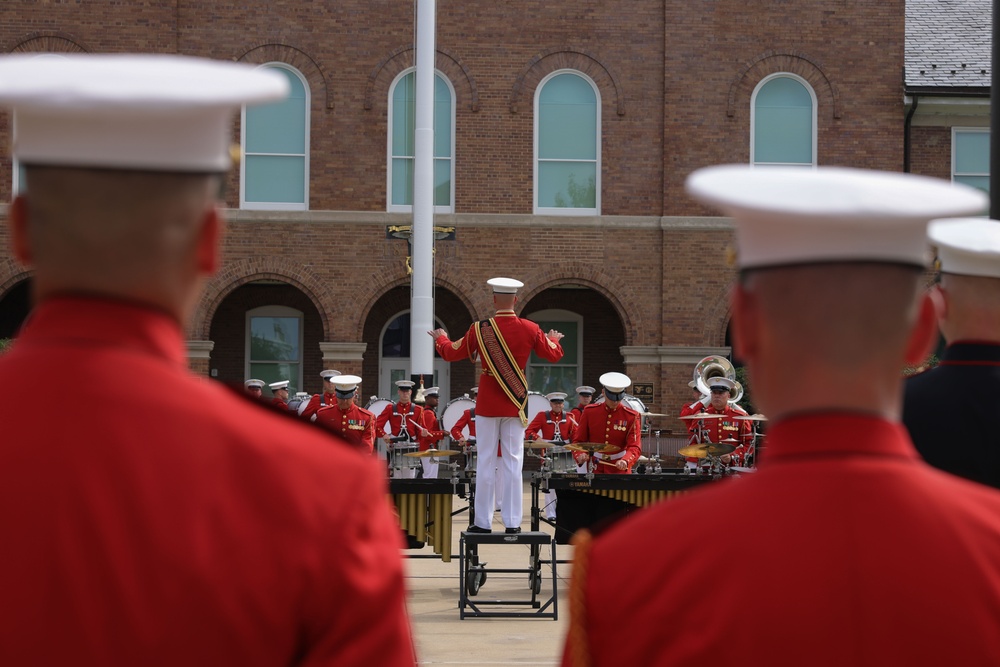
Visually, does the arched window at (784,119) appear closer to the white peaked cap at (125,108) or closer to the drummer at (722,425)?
the drummer at (722,425)

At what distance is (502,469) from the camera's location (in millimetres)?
11328

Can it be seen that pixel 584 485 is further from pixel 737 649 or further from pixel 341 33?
pixel 341 33

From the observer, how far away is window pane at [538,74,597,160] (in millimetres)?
25484

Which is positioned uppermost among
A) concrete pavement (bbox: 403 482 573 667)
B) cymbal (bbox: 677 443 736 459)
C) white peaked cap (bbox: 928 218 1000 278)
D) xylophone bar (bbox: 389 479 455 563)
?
white peaked cap (bbox: 928 218 1000 278)

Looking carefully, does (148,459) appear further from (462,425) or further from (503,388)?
(462,425)

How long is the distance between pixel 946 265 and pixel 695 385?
1477cm

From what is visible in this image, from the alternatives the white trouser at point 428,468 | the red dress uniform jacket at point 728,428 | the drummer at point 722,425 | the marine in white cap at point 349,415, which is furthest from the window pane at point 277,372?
the red dress uniform jacket at point 728,428

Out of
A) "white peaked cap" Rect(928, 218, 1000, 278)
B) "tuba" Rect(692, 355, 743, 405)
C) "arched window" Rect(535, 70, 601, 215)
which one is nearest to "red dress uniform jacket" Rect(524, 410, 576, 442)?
"tuba" Rect(692, 355, 743, 405)

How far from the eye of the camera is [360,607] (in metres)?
1.79

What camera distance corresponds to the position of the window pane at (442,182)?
2528 cm

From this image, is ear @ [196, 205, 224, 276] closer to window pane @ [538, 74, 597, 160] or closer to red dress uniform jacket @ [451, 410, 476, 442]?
red dress uniform jacket @ [451, 410, 476, 442]

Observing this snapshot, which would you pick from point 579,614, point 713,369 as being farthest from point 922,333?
point 713,369

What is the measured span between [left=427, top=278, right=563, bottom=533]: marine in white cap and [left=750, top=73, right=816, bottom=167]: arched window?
15.5 m

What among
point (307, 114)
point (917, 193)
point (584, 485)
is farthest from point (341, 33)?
point (917, 193)
